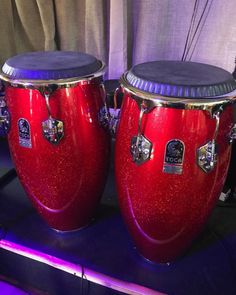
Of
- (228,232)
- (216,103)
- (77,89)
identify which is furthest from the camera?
(228,232)

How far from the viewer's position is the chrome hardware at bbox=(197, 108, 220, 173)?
70cm

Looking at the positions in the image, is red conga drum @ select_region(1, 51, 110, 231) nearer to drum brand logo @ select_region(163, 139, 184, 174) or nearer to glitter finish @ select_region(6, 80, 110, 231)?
glitter finish @ select_region(6, 80, 110, 231)

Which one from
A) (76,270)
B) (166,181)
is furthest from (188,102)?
(76,270)

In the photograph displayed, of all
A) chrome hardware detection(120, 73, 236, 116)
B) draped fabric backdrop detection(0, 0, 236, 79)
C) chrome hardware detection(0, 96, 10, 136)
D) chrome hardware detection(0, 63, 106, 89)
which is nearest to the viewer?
chrome hardware detection(120, 73, 236, 116)

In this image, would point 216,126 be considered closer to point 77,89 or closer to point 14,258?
point 77,89

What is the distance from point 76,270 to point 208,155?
53 cm

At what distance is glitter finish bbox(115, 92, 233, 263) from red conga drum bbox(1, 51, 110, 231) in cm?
10

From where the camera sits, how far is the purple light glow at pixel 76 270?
88 centimetres

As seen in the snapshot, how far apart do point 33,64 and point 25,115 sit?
0.14 meters

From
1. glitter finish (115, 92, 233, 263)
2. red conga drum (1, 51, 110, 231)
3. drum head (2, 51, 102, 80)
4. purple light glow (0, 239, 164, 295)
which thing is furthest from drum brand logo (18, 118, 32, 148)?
purple light glow (0, 239, 164, 295)

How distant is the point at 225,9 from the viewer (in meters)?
1.05

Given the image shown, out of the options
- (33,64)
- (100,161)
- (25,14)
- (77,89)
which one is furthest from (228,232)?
(25,14)

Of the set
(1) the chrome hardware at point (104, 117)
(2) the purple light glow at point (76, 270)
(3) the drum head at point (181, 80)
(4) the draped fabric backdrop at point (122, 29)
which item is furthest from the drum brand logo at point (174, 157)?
(4) the draped fabric backdrop at point (122, 29)

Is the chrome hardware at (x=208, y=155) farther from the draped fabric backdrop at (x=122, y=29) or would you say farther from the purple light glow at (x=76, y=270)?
the draped fabric backdrop at (x=122, y=29)
